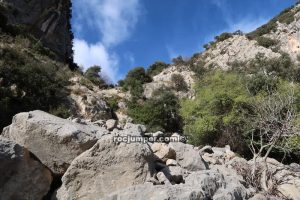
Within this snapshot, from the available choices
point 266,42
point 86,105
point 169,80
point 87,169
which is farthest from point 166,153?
point 266,42

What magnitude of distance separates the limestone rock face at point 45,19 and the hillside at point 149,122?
4.2 inches

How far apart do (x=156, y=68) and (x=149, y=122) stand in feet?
72.4

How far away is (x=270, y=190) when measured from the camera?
26.2 ft

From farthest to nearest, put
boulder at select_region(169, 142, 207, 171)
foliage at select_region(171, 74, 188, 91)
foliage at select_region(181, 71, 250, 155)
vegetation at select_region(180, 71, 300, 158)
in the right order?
foliage at select_region(171, 74, 188, 91), foliage at select_region(181, 71, 250, 155), vegetation at select_region(180, 71, 300, 158), boulder at select_region(169, 142, 207, 171)

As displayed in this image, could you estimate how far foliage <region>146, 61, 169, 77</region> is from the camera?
4471 cm

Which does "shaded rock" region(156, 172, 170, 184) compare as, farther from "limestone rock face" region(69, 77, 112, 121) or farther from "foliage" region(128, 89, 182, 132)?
"foliage" region(128, 89, 182, 132)

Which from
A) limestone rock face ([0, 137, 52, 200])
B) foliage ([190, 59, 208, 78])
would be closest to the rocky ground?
limestone rock face ([0, 137, 52, 200])

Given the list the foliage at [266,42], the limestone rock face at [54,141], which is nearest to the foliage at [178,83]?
the foliage at [266,42]

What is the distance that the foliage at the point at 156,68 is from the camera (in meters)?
44.7

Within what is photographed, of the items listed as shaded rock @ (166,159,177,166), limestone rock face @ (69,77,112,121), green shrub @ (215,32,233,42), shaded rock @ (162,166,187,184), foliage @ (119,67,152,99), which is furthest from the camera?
green shrub @ (215,32,233,42)

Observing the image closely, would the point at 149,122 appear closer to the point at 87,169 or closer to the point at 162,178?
the point at 87,169

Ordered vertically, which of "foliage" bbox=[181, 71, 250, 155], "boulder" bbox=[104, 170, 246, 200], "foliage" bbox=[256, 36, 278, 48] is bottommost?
"boulder" bbox=[104, 170, 246, 200]

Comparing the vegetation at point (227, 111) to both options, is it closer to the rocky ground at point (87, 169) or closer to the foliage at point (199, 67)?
the rocky ground at point (87, 169)

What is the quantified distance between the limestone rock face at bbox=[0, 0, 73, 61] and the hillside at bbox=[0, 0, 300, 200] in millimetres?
108
